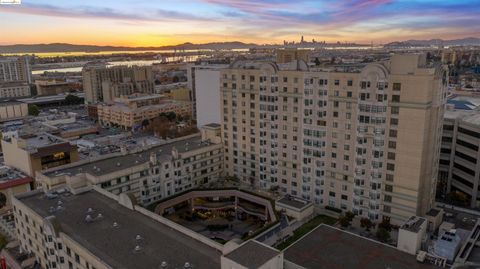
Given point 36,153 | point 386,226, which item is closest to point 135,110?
point 36,153

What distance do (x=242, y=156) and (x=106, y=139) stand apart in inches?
2950

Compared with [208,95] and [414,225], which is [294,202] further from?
[208,95]

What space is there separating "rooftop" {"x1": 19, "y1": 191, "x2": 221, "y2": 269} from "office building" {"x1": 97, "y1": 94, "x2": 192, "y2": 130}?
107 meters

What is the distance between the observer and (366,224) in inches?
2490

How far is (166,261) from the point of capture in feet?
137

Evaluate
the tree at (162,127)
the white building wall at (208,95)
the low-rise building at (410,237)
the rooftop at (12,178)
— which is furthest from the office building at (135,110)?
the low-rise building at (410,237)

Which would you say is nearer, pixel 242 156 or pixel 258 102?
pixel 258 102

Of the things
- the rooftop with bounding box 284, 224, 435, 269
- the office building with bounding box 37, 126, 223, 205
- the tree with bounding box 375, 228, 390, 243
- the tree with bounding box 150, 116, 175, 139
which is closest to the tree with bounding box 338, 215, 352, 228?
the tree with bounding box 375, 228, 390, 243

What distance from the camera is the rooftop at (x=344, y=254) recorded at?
46031 millimetres

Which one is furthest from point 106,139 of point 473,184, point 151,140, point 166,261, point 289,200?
point 473,184

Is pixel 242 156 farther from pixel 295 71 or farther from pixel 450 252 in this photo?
pixel 450 252

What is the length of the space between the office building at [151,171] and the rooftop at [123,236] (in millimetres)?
6838

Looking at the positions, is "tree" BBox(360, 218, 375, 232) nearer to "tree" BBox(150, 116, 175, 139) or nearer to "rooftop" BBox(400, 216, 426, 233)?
"rooftop" BBox(400, 216, 426, 233)

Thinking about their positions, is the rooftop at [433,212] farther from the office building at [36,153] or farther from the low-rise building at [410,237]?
the office building at [36,153]
